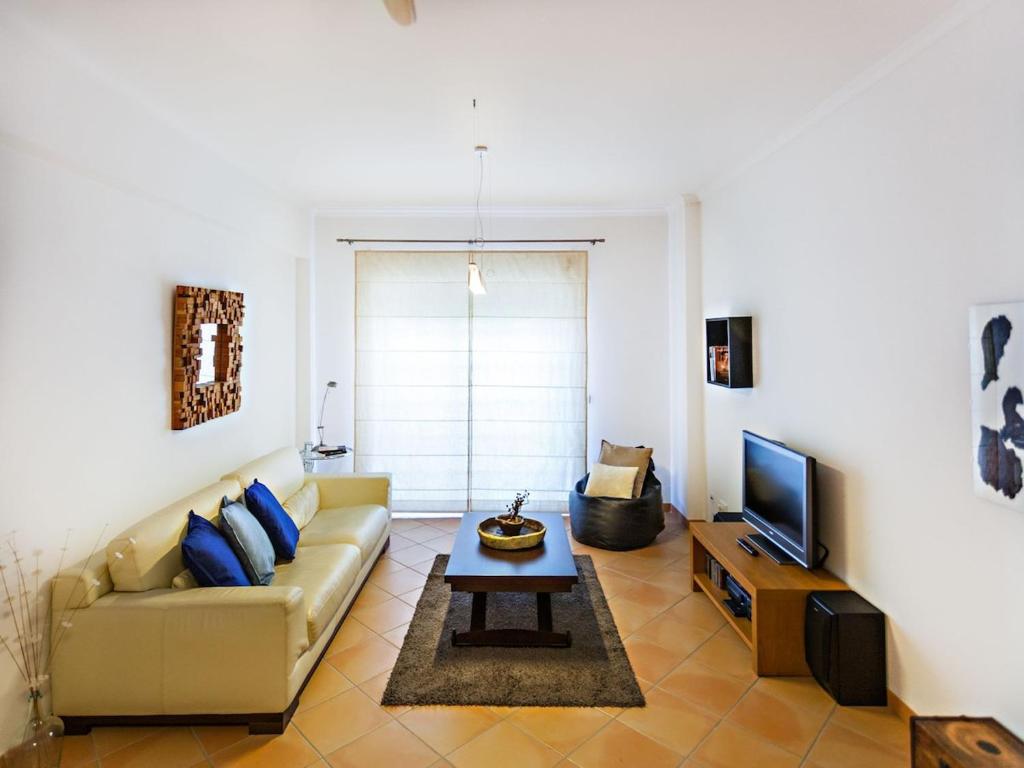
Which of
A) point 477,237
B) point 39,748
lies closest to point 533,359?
point 477,237

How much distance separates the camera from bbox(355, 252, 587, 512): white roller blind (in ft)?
17.2

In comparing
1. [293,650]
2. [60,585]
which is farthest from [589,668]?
[60,585]

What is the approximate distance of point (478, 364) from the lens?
17.3 ft

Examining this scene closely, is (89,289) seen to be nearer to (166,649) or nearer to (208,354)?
(208,354)

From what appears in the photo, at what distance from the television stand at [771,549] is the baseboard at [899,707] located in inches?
26.3

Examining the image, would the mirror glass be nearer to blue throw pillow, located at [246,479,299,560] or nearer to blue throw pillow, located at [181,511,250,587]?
blue throw pillow, located at [246,479,299,560]

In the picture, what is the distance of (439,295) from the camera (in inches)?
207

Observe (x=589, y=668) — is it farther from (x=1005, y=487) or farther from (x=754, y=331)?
(x=754, y=331)

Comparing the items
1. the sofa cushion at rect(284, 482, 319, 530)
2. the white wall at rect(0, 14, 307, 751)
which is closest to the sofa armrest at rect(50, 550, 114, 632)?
the white wall at rect(0, 14, 307, 751)

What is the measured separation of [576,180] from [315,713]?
3.79 m

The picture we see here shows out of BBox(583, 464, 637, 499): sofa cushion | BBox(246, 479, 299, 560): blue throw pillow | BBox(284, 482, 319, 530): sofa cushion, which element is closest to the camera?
BBox(246, 479, 299, 560): blue throw pillow

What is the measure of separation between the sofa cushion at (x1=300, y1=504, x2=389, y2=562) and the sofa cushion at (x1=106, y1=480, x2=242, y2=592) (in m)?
0.81

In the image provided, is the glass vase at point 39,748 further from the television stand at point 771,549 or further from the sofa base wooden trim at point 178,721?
the television stand at point 771,549

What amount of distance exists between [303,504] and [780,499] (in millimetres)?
3078
